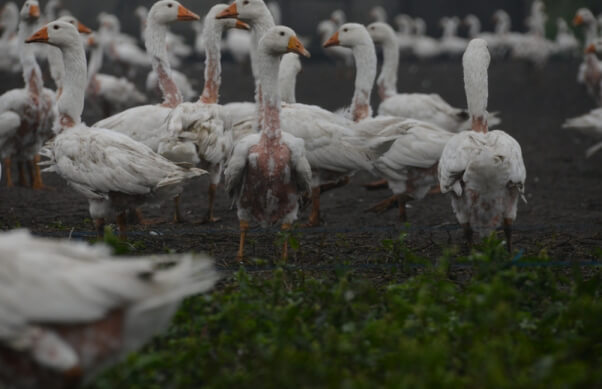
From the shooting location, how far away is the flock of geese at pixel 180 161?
3.25 meters

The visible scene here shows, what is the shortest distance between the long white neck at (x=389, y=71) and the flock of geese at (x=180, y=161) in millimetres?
16

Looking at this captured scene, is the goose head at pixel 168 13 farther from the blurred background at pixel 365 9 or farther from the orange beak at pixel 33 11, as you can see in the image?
the blurred background at pixel 365 9

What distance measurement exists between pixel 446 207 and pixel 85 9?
2244 cm

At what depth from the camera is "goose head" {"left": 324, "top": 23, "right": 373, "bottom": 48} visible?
9250mm

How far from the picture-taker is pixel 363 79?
921cm

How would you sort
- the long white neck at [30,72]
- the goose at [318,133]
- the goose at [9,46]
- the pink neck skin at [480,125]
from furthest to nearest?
the goose at [9,46] < the long white neck at [30,72] < the goose at [318,133] < the pink neck skin at [480,125]

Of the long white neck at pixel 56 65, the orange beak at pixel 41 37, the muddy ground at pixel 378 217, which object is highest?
the orange beak at pixel 41 37

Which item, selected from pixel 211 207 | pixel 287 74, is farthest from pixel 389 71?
pixel 211 207

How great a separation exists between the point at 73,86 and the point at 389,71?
458 cm

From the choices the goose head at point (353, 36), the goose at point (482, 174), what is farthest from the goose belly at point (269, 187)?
the goose head at point (353, 36)

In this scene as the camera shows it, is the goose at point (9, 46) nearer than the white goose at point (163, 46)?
No

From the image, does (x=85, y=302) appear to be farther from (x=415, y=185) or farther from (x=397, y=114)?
(x=397, y=114)

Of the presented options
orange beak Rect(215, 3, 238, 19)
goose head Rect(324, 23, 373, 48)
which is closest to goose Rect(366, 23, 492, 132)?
goose head Rect(324, 23, 373, 48)

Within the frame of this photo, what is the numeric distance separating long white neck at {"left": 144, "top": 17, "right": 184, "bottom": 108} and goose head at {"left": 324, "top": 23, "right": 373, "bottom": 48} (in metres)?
1.73
